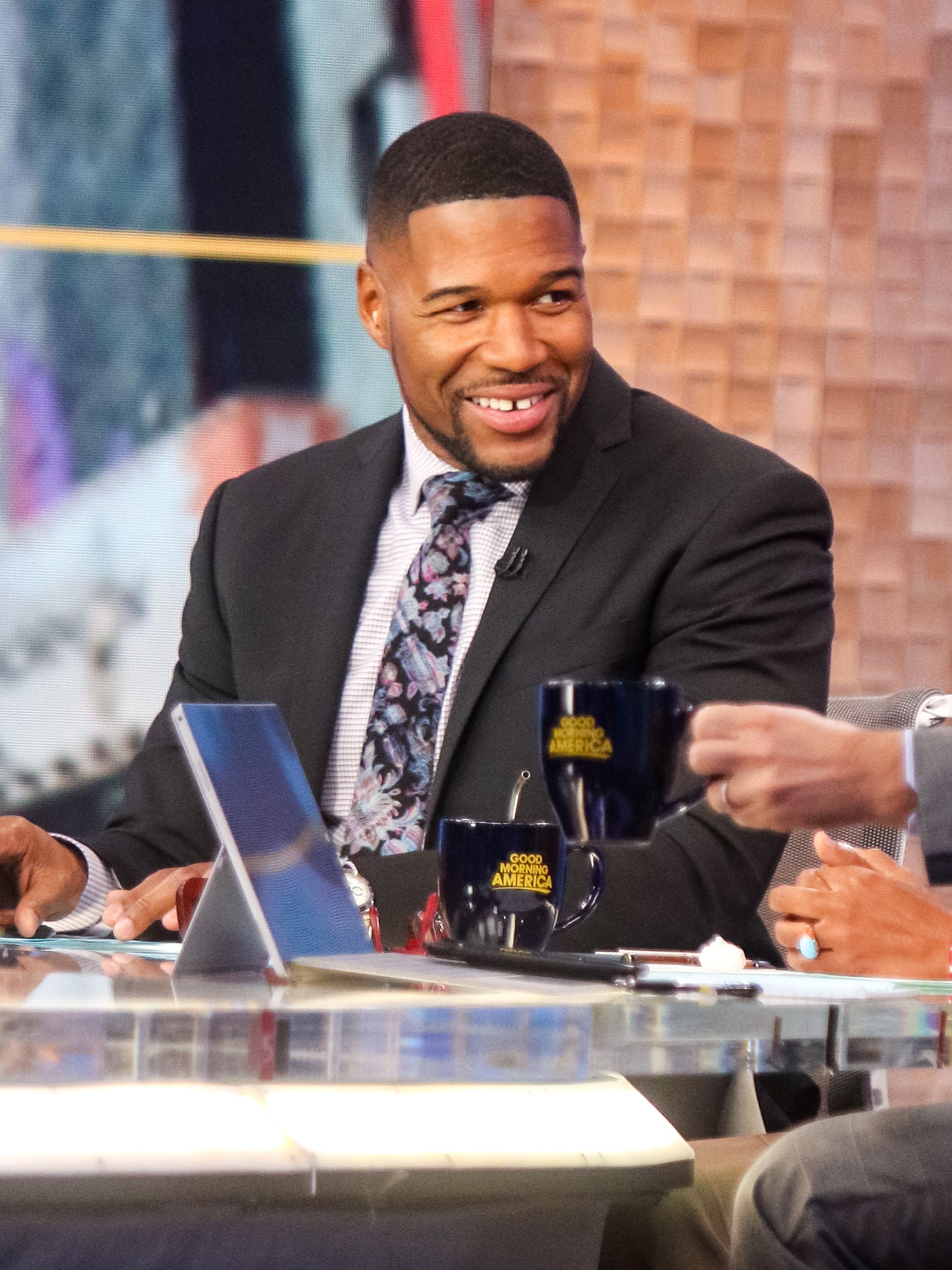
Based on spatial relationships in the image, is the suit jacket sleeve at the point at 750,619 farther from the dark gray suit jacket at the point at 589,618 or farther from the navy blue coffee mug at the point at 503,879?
the navy blue coffee mug at the point at 503,879

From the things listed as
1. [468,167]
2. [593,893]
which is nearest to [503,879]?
[593,893]

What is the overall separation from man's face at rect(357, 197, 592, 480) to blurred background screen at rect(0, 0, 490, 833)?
1.13 meters

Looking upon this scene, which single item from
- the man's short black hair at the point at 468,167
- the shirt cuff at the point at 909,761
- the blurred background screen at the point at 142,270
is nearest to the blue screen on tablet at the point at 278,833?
the shirt cuff at the point at 909,761

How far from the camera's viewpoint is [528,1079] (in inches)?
32.2

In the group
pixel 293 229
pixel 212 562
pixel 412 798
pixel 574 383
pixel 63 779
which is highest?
pixel 293 229

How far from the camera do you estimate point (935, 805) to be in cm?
108

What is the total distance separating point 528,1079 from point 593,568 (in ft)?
3.83

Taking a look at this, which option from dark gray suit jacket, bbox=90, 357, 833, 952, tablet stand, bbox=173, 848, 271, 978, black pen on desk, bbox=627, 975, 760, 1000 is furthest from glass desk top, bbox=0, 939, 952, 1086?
dark gray suit jacket, bbox=90, 357, 833, 952

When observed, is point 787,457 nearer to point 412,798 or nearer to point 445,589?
point 445,589

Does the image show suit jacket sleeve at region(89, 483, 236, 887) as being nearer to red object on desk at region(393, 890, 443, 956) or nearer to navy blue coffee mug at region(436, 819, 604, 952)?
red object on desk at region(393, 890, 443, 956)

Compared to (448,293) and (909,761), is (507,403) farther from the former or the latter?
(909,761)

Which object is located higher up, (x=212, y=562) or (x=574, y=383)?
(x=574, y=383)

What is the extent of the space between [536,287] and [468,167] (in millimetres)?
173

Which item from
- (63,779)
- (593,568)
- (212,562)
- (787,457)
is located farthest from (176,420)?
(593,568)
